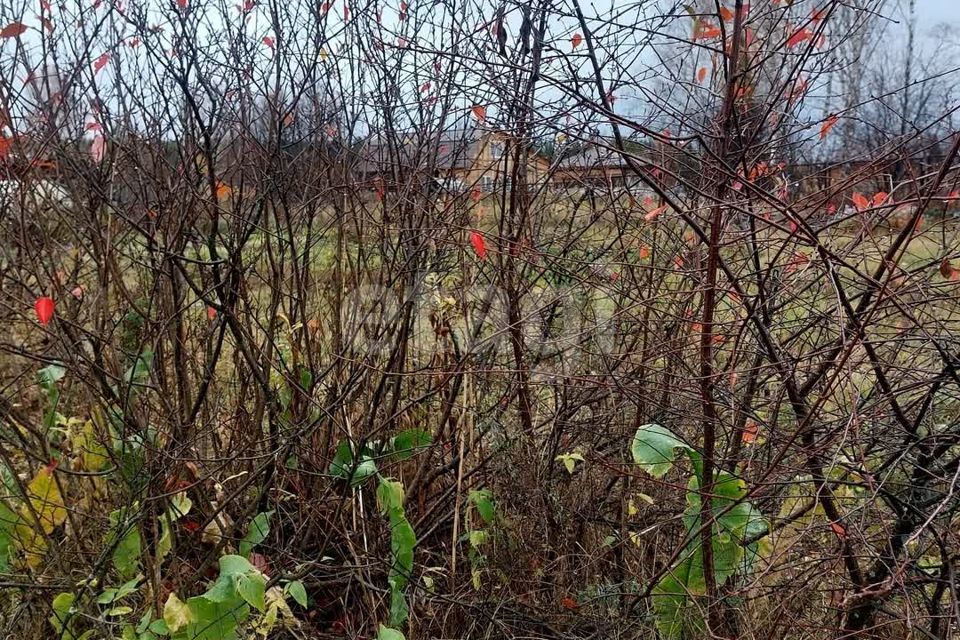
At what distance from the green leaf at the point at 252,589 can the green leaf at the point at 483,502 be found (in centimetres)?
97

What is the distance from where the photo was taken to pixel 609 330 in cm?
336

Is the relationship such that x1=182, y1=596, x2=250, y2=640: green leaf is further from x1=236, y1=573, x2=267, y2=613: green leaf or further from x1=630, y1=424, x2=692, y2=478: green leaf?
x1=630, y1=424, x2=692, y2=478: green leaf

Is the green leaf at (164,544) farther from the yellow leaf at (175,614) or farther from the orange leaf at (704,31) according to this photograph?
the orange leaf at (704,31)

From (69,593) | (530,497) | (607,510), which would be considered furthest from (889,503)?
(69,593)

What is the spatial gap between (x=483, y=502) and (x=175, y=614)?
121cm

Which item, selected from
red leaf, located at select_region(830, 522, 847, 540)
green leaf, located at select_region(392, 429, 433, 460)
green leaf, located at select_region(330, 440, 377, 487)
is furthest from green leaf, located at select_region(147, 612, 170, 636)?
red leaf, located at select_region(830, 522, 847, 540)

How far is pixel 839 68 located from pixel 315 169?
7.05 ft

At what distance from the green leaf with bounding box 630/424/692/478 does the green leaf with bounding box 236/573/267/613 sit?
126cm

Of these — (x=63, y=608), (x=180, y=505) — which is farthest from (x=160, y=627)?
(x=180, y=505)

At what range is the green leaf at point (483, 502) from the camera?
10.1ft

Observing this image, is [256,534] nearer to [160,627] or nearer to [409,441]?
[160,627]

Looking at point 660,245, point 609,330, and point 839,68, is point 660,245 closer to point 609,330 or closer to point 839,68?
point 609,330

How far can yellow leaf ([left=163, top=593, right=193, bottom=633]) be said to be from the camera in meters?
2.41

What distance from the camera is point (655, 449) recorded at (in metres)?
2.50
